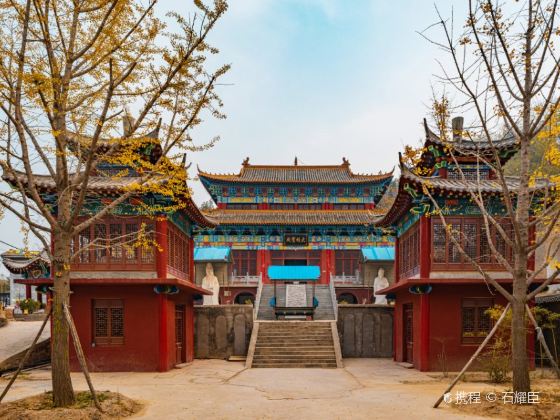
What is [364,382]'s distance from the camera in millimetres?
14805

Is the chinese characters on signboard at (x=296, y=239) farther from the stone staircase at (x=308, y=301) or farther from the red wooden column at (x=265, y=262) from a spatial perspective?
the stone staircase at (x=308, y=301)

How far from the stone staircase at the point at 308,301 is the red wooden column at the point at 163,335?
39.5 feet

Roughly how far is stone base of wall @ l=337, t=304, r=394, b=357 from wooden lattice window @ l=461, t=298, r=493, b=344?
501cm

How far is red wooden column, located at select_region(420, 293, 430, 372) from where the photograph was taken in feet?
54.9

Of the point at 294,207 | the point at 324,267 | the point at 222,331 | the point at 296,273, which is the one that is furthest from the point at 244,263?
the point at 222,331

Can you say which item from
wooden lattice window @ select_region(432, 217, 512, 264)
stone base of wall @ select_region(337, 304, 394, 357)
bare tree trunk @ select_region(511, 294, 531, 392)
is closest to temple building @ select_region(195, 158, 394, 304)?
stone base of wall @ select_region(337, 304, 394, 357)

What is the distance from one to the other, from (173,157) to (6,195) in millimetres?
2942

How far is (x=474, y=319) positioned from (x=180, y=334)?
31.8ft

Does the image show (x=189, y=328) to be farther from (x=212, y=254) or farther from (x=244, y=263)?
(x=244, y=263)

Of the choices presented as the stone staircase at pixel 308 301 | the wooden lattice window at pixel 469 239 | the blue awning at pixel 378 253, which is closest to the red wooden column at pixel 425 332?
the wooden lattice window at pixel 469 239

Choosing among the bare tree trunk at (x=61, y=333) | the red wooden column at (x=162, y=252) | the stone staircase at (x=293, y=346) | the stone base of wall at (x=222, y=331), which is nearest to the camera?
the bare tree trunk at (x=61, y=333)

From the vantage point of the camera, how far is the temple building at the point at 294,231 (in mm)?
36562

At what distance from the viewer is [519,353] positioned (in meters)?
10.0

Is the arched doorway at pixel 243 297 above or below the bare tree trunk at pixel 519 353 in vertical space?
below
